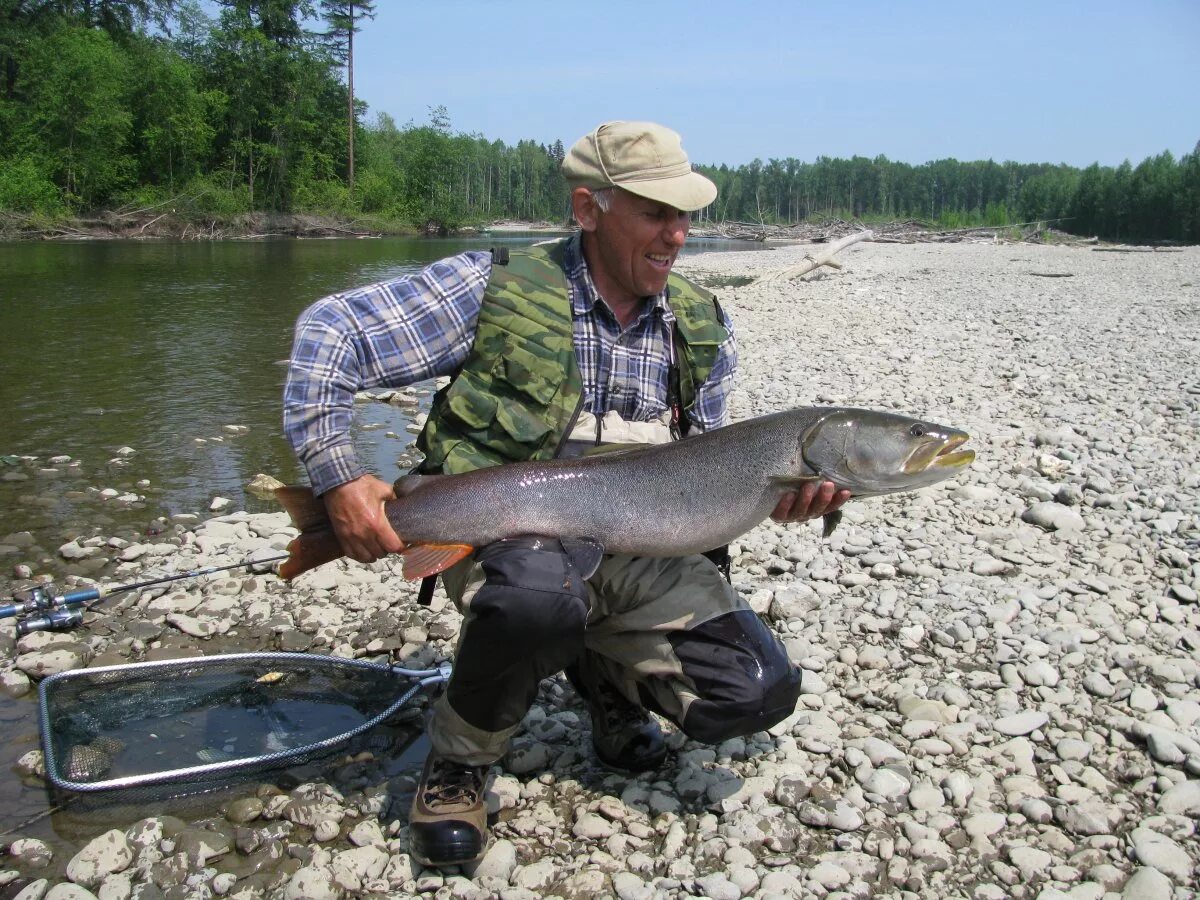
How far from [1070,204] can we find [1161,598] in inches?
3622

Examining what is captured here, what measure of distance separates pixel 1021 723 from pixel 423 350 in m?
2.78

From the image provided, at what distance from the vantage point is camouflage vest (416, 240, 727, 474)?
322 centimetres

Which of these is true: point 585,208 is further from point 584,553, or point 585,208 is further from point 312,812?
point 312,812

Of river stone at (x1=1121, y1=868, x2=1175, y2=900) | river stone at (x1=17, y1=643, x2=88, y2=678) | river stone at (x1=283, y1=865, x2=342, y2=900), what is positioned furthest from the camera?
river stone at (x1=17, y1=643, x2=88, y2=678)

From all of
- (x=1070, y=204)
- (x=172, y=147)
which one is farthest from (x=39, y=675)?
(x=1070, y=204)

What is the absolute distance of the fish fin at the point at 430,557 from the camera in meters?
2.96

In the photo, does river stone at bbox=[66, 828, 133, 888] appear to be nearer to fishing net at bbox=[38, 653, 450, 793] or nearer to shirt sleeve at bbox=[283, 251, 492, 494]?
fishing net at bbox=[38, 653, 450, 793]

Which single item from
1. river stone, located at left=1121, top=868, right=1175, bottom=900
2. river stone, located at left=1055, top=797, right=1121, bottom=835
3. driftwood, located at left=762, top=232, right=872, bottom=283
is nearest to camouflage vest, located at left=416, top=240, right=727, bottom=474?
river stone, located at left=1055, top=797, right=1121, bottom=835

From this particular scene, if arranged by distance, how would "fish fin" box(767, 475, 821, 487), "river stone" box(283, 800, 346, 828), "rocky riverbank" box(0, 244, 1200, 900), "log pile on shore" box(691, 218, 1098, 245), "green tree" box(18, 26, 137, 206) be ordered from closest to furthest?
"rocky riverbank" box(0, 244, 1200, 900), "river stone" box(283, 800, 346, 828), "fish fin" box(767, 475, 821, 487), "green tree" box(18, 26, 137, 206), "log pile on shore" box(691, 218, 1098, 245)

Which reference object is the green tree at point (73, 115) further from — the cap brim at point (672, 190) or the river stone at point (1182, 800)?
the river stone at point (1182, 800)

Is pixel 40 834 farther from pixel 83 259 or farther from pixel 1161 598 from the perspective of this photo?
pixel 83 259

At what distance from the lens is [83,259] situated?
31.1m

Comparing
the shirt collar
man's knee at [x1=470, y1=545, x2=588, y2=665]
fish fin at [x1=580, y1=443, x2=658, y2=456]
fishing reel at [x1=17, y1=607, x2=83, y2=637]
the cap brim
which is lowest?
fishing reel at [x1=17, y1=607, x2=83, y2=637]

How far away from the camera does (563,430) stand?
3.34 metres
